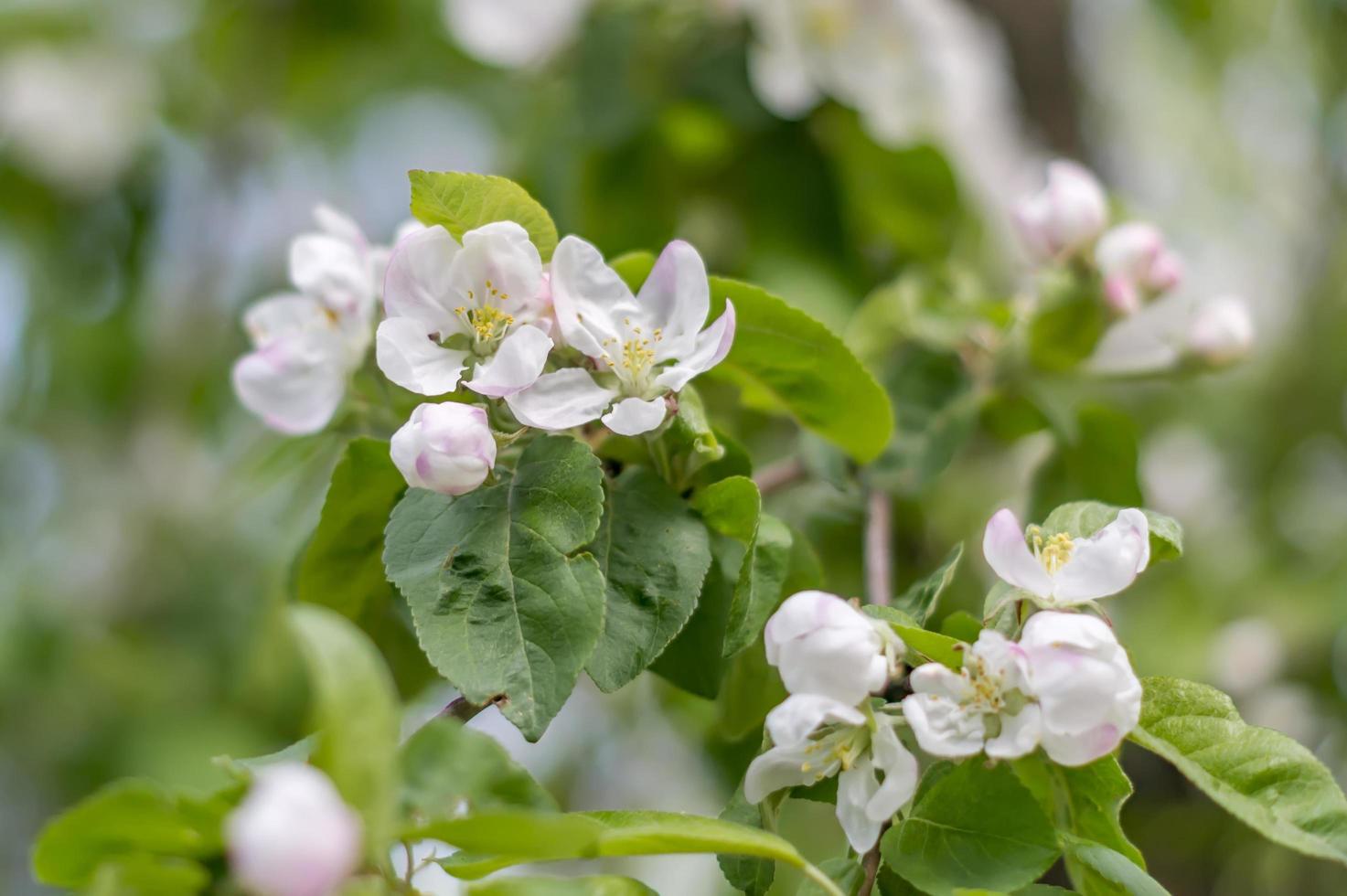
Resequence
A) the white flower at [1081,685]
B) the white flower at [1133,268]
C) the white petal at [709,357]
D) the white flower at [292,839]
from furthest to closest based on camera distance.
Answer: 1. the white flower at [1133,268]
2. the white petal at [709,357]
3. the white flower at [1081,685]
4. the white flower at [292,839]

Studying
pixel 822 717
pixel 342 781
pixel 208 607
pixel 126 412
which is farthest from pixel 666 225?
pixel 126 412

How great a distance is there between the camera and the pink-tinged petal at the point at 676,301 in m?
0.66

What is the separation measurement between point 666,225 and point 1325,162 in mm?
1287

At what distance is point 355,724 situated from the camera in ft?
1.44

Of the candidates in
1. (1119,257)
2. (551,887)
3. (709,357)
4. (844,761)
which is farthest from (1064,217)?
(551,887)

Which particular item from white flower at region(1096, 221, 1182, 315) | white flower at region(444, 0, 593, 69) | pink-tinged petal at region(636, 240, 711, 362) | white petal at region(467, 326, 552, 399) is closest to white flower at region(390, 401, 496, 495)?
white petal at region(467, 326, 552, 399)

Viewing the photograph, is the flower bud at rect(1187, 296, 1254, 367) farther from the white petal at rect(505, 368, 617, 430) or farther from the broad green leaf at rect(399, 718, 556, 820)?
the broad green leaf at rect(399, 718, 556, 820)

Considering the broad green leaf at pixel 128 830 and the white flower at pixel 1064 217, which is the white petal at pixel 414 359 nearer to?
the broad green leaf at pixel 128 830

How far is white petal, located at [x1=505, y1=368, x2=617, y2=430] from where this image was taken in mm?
612

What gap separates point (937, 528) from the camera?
1312mm

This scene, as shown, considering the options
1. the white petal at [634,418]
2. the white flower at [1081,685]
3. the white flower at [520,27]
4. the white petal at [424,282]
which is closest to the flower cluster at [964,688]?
the white flower at [1081,685]

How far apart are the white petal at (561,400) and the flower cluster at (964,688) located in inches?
5.5

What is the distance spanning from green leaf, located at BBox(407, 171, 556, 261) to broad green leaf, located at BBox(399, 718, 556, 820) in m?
0.26

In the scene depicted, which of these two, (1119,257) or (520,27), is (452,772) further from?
(520,27)
